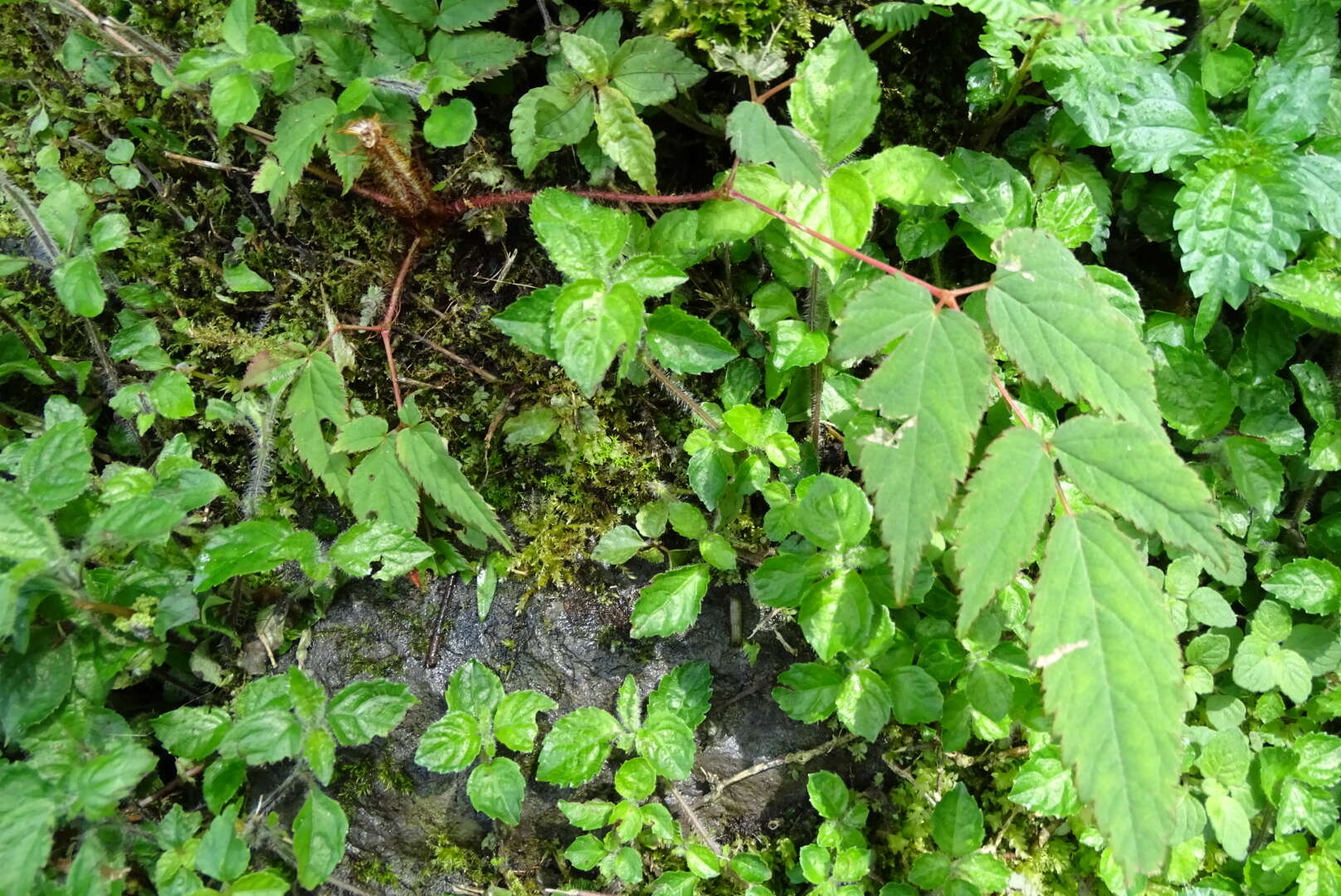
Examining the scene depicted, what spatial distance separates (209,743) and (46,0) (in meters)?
2.01

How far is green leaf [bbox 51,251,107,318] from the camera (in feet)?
6.66

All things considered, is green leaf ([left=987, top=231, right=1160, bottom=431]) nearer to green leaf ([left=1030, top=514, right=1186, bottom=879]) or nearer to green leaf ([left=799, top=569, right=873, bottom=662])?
green leaf ([left=1030, top=514, right=1186, bottom=879])

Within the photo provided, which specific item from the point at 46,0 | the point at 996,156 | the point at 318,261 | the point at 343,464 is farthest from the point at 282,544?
the point at 996,156

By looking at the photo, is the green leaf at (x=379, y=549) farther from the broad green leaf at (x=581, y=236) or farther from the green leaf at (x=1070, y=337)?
the green leaf at (x=1070, y=337)

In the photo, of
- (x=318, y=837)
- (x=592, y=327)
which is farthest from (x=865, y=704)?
(x=318, y=837)

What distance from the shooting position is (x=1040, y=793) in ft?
6.40

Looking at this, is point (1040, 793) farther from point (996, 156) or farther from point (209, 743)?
point (209, 743)

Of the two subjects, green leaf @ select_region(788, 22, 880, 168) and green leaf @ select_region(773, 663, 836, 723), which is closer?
green leaf @ select_region(788, 22, 880, 168)

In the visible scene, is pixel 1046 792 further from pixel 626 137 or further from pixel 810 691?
pixel 626 137

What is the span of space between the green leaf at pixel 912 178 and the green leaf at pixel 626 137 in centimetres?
50

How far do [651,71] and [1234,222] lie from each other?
1495 millimetres

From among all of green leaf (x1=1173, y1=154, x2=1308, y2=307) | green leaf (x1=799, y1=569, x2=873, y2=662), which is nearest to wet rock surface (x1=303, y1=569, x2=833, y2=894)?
green leaf (x1=799, y1=569, x2=873, y2=662)

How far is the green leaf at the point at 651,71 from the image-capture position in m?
1.84

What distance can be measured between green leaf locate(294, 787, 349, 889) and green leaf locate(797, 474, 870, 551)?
1.30 meters
